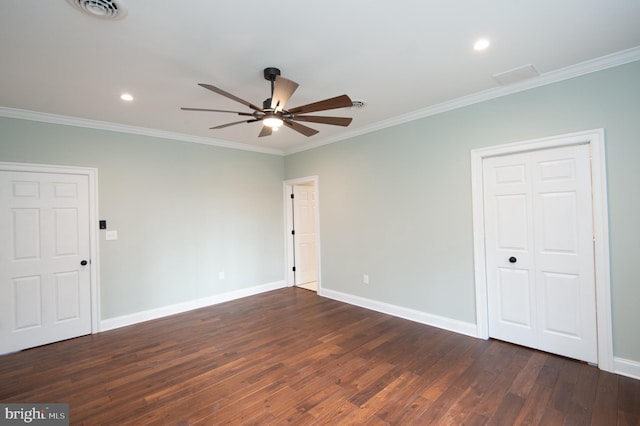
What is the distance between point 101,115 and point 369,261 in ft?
13.5

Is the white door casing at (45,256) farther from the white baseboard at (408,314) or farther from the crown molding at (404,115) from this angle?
the white baseboard at (408,314)

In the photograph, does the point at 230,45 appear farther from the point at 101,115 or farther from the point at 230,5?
the point at 101,115

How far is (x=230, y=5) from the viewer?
1806 mm

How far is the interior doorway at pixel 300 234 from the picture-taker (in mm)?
5906

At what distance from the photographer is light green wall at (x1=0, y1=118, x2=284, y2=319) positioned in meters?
3.75

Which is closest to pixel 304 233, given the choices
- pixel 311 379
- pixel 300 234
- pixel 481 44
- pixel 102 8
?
pixel 300 234

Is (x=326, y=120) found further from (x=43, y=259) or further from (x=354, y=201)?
(x=43, y=259)

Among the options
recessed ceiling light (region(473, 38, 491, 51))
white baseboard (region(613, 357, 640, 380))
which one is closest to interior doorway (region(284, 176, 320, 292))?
recessed ceiling light (region(473, 38, 491, 51))

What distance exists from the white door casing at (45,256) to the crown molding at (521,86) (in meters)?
4.05

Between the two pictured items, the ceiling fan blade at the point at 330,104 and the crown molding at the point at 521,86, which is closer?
the ceiling fan blade at the point at 330,104

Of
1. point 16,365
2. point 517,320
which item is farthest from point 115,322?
point 517,320

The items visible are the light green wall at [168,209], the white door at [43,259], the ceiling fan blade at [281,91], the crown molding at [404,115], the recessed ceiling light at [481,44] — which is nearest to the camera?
the ceiling fan blade at [281,91]

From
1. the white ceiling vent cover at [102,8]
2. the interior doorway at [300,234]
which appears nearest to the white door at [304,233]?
the interior doorway at [300,234]

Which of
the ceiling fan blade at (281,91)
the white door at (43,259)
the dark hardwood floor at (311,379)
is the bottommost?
the dark hardwood floor at (311,379)
